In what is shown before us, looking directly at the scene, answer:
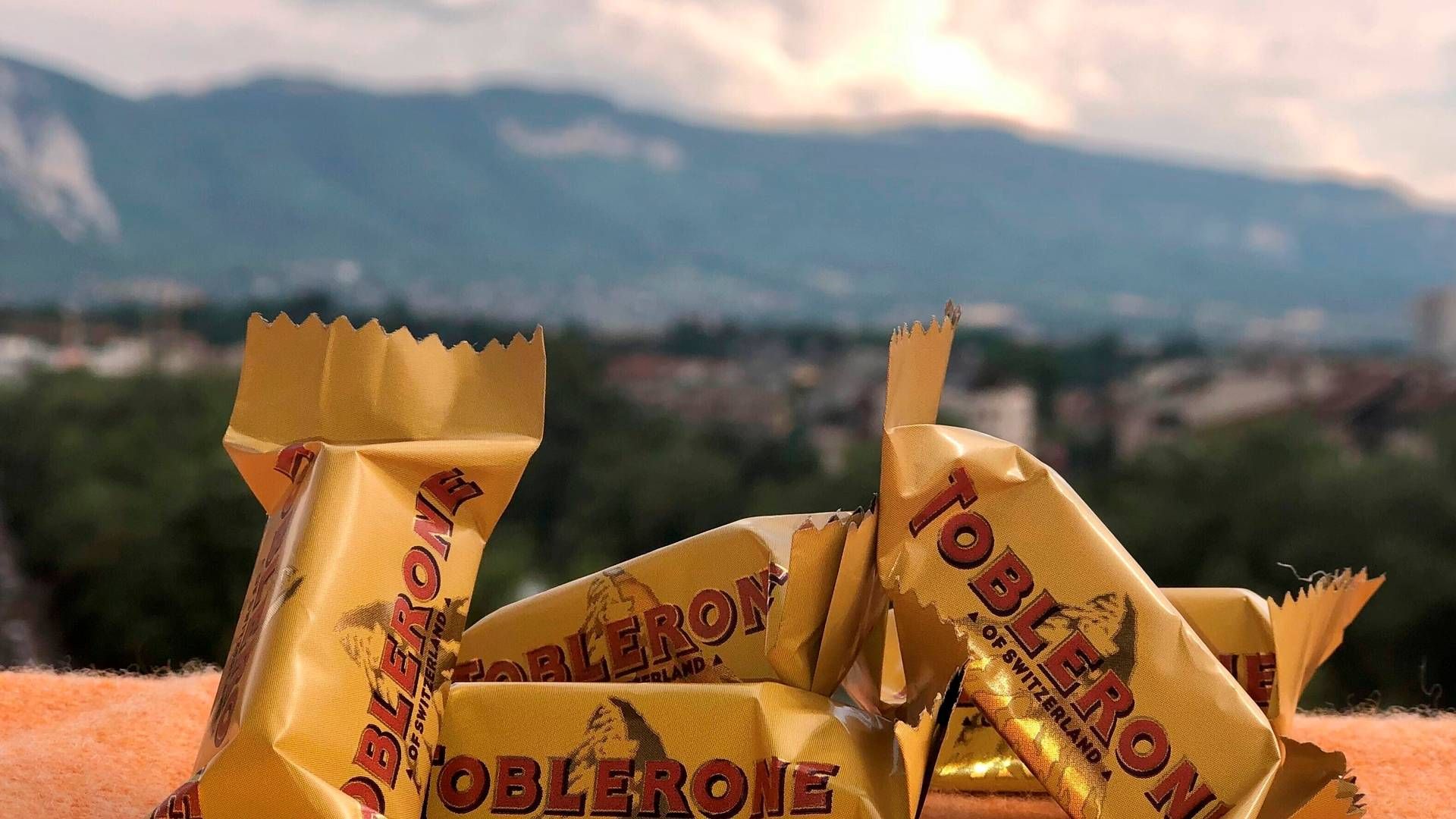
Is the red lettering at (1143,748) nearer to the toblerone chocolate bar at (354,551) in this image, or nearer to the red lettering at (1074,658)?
the red lettering at (1074,658)

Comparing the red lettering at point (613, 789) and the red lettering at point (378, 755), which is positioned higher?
the red lettering at point (378, 755)

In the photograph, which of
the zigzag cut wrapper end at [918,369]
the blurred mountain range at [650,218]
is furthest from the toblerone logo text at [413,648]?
the blurred mountain range at [650,218]

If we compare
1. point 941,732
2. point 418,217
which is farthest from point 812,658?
point 418,217

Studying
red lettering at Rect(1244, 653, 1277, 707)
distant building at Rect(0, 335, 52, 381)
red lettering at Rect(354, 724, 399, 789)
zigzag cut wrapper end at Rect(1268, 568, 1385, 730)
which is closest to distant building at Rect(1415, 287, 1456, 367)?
distant building at Rect(0, 335, 52, 381)

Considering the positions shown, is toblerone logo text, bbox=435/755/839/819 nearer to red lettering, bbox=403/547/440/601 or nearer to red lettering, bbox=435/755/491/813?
red lettering, bbox=435/755/491/813

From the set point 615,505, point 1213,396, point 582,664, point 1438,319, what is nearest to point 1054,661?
point 582,664

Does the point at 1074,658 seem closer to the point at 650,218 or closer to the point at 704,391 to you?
the point at 704,391

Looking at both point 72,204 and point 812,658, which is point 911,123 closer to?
point 72,204
